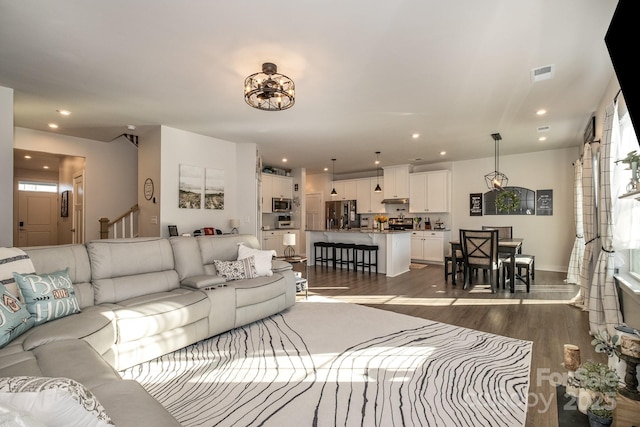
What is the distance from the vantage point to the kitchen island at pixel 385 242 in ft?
20.6

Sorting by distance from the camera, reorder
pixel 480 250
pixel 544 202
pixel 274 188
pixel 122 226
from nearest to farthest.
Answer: pixel 480 250 < pixel 122 226 < pixel 544 202 < pixel 274 188

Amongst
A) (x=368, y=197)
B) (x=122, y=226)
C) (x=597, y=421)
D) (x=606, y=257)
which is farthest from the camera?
(x=368, y=197)

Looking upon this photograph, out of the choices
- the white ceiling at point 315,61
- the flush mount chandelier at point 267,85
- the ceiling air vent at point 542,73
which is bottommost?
the flush mount chandelier at point 267,85

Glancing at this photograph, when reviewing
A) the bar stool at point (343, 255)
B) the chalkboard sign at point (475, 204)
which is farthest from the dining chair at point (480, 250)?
the chalkboard sign at point (475, 204)

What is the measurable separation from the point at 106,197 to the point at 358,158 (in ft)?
19.4

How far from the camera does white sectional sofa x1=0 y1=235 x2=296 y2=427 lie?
1484 mm

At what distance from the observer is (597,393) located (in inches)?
49.2

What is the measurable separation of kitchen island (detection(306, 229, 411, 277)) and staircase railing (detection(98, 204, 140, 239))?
3.78 metres

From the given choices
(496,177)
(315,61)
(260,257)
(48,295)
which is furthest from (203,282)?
(496,177)

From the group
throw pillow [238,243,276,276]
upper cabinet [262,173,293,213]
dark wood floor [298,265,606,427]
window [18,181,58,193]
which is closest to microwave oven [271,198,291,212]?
upper cabinet [262,173,293,213]

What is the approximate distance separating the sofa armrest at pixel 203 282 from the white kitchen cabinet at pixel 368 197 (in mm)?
6665

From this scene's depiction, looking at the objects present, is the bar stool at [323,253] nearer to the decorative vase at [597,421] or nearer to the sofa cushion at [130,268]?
the sofa cushion at [130,268]

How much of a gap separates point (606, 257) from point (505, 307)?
1.39 metres

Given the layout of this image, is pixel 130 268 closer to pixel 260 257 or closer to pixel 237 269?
pixel 237 269
